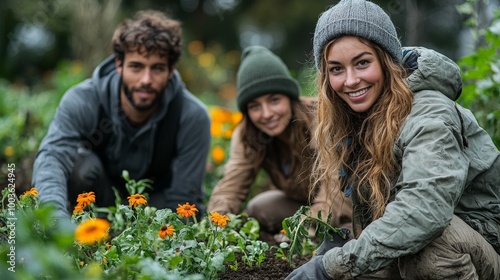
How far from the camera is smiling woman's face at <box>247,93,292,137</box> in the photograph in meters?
3.65

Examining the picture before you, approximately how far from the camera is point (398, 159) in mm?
2416

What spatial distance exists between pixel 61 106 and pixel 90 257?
178 centimetres

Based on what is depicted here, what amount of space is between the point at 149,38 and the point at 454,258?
7.51 ft

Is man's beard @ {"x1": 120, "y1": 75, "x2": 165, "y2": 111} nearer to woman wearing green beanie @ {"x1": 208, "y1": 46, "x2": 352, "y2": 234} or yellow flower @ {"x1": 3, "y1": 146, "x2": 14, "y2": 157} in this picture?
woman wearing green beanie @ {"x1": 208, "y1": 46, "x2": 352, "y2": 234}

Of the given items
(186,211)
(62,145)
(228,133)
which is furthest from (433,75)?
(228,133)

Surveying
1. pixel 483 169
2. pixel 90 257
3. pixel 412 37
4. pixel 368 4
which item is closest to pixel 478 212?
pixel 483 169

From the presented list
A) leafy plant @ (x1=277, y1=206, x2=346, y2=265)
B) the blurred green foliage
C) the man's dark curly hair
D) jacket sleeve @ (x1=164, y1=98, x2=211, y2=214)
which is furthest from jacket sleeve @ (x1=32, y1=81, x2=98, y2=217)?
the blurred green foliage

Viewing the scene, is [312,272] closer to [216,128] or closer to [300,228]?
[300,228]

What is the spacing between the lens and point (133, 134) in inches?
159

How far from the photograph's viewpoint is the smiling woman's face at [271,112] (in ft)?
12.0

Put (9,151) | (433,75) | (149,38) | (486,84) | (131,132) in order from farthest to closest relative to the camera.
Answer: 1. (9,151)
2. (131,132)
3. (149,38)
4. (486,84)
5. (433,75)

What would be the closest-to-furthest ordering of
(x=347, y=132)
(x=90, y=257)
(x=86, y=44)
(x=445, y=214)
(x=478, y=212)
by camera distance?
(x=445, y=214), (x=90, y=257), (x=478, y=212), (x=347, y=132), (x=86, y=44)

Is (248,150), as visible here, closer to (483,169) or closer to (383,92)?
(383,92)

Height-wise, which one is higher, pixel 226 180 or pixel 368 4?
pixel 368 4
